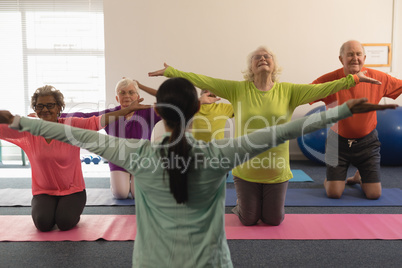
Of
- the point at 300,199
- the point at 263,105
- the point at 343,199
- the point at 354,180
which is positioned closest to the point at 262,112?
the point at 263,105

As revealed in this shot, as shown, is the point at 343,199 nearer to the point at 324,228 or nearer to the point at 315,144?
the point at 324,228

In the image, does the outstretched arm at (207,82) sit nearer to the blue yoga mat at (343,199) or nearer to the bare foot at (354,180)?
the blue yoga mat at (343,199)

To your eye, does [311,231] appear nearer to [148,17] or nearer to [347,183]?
[347,183]

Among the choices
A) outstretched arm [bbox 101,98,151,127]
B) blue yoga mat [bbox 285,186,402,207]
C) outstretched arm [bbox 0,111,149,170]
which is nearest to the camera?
outstretched arm [bbox 0,111,149,170]

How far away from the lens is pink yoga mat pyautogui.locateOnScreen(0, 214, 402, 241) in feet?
8.08

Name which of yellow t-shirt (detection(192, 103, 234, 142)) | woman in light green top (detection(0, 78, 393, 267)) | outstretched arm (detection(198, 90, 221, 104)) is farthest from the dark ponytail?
yellow t-shirt (detection(192, 103, 234, 142))

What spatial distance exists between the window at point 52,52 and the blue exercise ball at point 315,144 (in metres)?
3.26

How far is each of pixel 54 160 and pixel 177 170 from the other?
1.62m

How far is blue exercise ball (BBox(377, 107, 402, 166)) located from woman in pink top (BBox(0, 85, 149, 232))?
392 centimetres

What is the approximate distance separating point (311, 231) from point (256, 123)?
863mm

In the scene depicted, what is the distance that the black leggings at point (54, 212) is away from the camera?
2531mm

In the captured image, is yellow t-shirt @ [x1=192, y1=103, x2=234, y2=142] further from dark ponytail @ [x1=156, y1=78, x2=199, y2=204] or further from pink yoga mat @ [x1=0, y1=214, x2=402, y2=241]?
dark ponytail @ [x1=156, y1=78, x2=199, y2=204]

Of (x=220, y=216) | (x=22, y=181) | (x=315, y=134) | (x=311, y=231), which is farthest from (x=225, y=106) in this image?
(x=22, y=181)

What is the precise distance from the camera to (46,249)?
2277 mm
